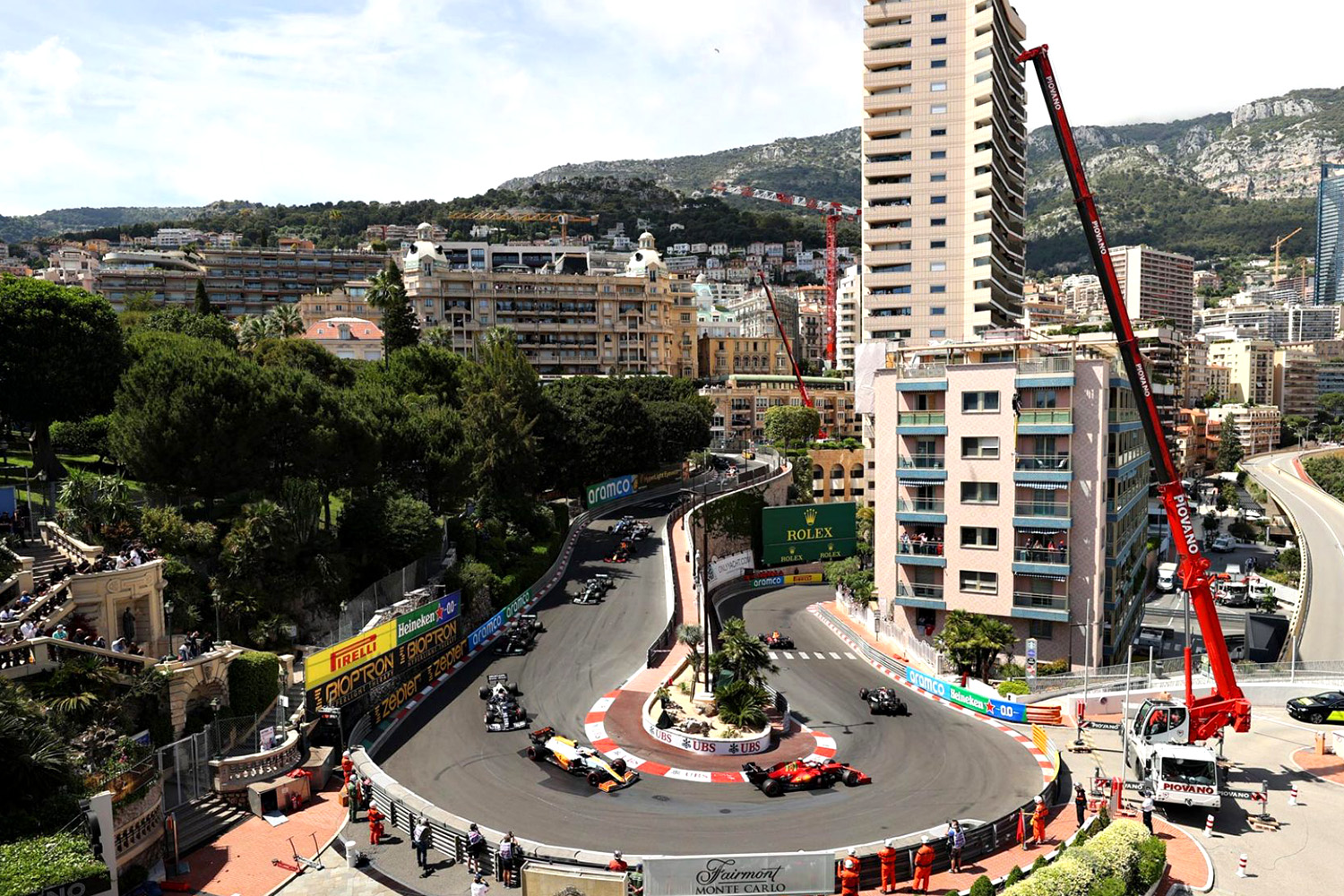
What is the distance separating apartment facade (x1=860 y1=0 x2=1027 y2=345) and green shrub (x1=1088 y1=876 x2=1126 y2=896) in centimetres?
7055

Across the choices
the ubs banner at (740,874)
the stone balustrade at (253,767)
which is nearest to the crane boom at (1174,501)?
the ubs banner at (740,874)

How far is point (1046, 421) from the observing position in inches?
2018

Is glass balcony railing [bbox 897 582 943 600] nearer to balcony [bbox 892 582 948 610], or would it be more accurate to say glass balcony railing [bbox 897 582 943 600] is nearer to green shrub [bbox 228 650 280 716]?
balcony [bbox 892 582 948 610]

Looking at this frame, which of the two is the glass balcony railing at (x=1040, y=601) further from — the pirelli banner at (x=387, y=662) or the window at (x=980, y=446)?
the pirelli banner at (x=387, y=662)

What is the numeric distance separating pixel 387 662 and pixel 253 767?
29.3 ft

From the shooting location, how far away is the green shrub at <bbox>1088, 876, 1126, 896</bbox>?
24.0 m

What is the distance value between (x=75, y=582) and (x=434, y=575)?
2018 centimetres

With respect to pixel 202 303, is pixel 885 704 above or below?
below

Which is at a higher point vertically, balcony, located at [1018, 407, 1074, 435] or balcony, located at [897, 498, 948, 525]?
balcony, located at [1018, 407, 1074, 435]

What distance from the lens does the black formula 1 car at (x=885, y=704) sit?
147ft

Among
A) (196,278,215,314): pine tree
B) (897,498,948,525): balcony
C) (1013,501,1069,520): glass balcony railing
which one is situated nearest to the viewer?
(1013,501,1069,520): glass balcony railing

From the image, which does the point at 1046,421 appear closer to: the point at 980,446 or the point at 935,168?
the point at 980,446

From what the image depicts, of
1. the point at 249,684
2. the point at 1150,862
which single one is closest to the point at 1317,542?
the point at 1150,862

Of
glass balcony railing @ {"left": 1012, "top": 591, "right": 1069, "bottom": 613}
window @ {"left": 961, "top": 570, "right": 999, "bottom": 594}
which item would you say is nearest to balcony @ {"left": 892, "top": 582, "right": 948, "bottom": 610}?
window @ {"left": 961, "top": 570, "right": 999, "bottom": 594}
